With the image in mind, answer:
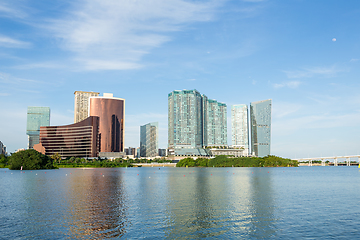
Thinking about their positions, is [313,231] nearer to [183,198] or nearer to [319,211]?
[319,211]

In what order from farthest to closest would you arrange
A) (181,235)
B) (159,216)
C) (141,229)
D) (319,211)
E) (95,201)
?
(95,201)
(319,211)
(159,216)
(141,229)
(181,235)

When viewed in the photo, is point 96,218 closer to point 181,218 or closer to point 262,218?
point 181,218

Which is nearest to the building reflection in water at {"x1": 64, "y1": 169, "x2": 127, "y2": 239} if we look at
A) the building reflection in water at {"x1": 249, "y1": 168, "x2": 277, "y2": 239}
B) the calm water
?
the calm water

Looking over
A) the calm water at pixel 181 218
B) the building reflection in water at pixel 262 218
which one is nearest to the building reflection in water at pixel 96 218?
the calm water at pixel 181 218

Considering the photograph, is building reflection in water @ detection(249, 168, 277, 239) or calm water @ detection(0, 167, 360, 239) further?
building reflection in water @ detection(249, 168, 277, 239)

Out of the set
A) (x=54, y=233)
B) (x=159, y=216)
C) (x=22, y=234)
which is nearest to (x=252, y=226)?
(x=159, y=216)

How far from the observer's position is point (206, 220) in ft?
137

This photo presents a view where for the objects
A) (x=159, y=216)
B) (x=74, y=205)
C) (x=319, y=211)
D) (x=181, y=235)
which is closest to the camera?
(x=181, y=235)

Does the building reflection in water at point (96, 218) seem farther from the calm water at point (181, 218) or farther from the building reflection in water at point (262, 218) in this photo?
the building reflection in water at point (262, 218)

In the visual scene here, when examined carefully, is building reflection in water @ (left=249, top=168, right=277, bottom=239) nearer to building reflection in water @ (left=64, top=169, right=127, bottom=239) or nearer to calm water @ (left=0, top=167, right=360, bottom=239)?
calm water @ (left=0, top=167, right=360, bottom=239)

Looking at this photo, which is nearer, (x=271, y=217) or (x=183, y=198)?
(x=271, y=217)

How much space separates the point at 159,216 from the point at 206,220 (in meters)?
7.47

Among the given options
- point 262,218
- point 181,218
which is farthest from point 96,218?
point 262,218

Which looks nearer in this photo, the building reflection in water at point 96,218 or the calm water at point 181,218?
the calm water at point 181,218
